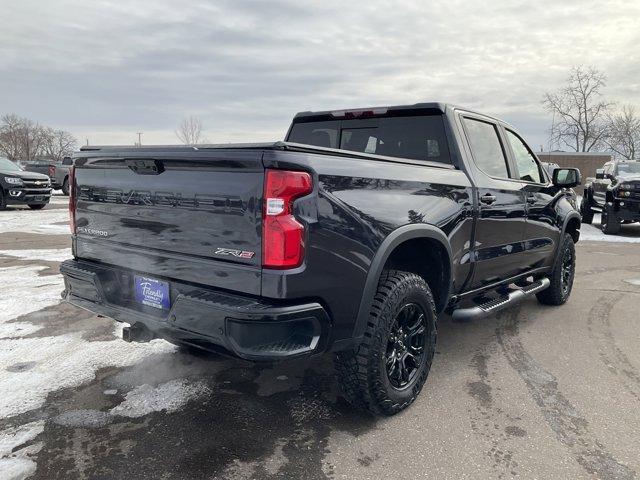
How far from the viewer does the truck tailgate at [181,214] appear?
7.85ft

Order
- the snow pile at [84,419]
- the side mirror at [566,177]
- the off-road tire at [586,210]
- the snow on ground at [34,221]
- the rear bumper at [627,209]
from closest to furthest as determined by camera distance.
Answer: the snow pile at [84,419]
the side mirror at [566,177]
the snow on ground at [34,221]
the rear bumper at [627,209]
the off-road tire at [586,210]

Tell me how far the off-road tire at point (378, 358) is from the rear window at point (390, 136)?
3.85ft

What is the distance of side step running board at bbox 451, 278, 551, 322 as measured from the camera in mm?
3717

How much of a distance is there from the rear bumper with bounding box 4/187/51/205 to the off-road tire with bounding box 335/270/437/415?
593 inches

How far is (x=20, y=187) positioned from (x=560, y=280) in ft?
49.0

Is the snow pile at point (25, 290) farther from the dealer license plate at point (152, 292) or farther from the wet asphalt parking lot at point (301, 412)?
the dealer license plate at point (152, 292)

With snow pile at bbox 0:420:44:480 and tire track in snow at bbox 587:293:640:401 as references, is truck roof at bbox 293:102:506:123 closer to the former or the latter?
tire track in snow at bbox 587:293:640:401

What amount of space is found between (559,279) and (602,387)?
7.20ft

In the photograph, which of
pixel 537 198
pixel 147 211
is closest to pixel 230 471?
pixel 147 211

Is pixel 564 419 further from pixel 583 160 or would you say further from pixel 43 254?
pixel 583 160

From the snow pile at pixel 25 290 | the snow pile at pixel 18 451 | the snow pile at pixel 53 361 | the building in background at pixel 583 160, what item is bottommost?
the snow pile at pixel 25 290

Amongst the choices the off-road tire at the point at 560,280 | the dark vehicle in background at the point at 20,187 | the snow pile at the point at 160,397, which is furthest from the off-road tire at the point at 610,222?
the dark vehicle in background at the point at 20,187

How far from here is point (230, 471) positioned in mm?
2467

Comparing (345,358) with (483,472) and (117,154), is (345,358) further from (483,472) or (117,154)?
(117,154)
